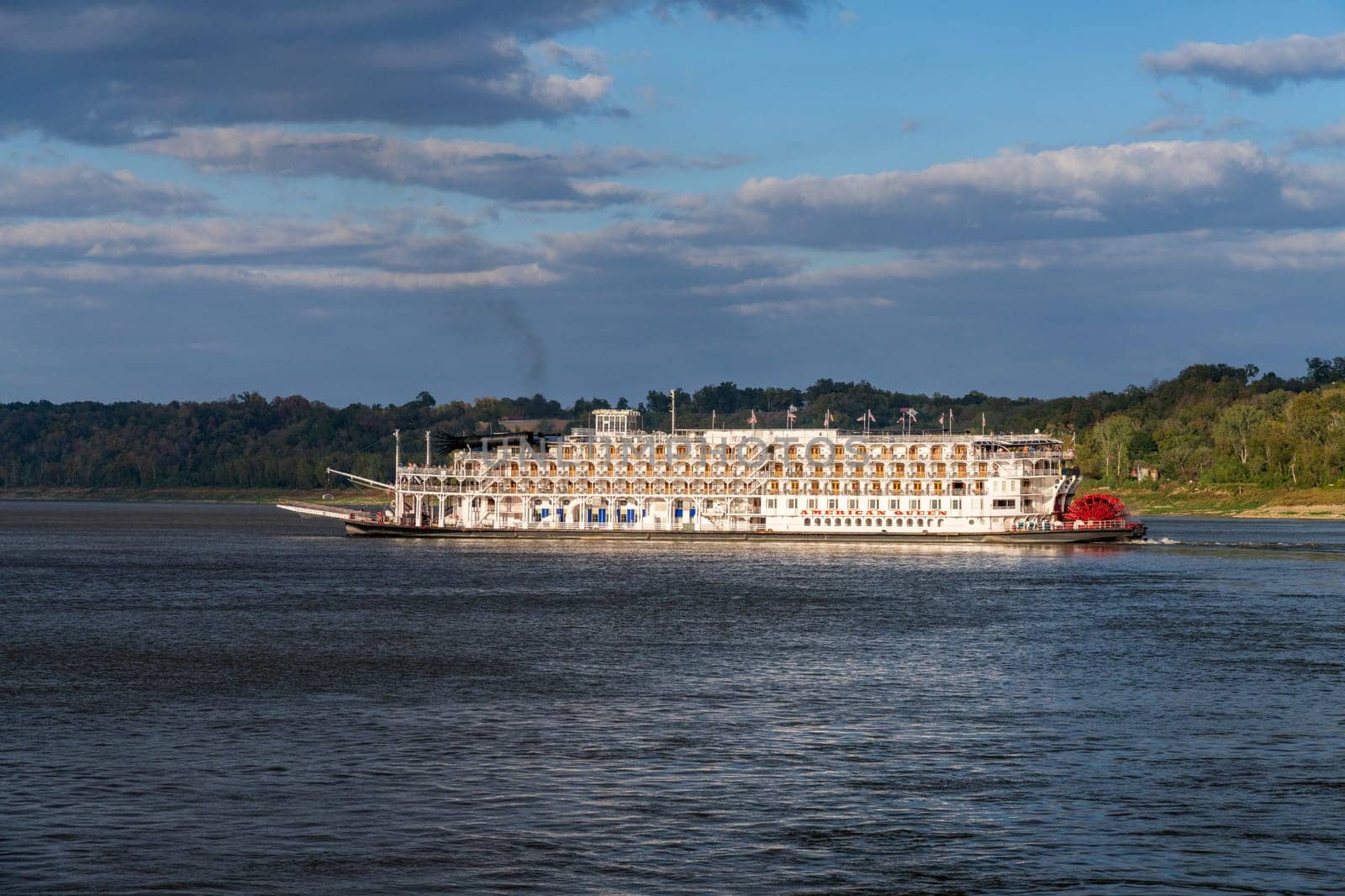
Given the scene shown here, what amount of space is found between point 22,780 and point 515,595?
180 feet

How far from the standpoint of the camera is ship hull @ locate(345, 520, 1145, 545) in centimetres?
13738

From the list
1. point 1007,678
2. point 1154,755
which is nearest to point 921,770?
point 1154,755

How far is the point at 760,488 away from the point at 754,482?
797 millimetres

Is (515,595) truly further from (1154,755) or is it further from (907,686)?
(1154,755)

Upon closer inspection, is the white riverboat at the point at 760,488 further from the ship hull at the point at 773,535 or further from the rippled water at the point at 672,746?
the rippled water at the point at 672,746

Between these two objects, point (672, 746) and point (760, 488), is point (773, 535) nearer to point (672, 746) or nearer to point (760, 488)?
point (760, 488)

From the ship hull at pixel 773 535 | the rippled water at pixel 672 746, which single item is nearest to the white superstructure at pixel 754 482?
the ship hull at pixel 773 535

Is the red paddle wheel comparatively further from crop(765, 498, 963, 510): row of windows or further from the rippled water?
the rippled water

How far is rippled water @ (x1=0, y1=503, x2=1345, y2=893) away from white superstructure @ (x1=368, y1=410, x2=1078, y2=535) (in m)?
50.2

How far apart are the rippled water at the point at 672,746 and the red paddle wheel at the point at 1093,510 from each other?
54.5m

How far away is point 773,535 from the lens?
142375 millimetres

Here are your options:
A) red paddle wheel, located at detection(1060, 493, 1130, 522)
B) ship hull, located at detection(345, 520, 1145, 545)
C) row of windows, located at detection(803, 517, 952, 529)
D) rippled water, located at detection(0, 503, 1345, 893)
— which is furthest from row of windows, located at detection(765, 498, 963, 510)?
rippled water, located at detection(0, 503, 1345, 893)

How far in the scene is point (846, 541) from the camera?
144 meters

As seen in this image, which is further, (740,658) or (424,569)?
(424,569)
